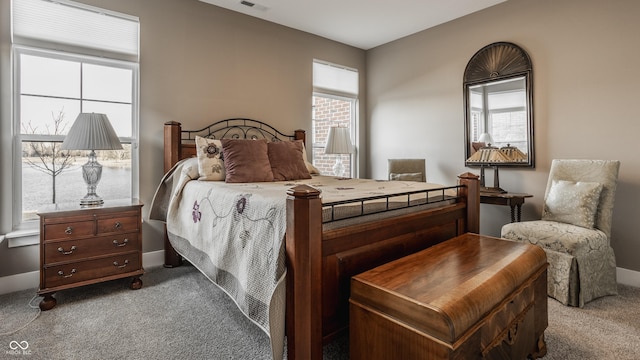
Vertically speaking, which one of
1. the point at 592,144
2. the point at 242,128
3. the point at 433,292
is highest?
the point at 242,128

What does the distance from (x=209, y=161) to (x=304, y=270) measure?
179 cm

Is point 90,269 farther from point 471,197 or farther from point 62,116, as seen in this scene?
point 471,197

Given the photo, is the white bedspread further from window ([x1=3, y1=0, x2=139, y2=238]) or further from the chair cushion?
A: the chair cushion

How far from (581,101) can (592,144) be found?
0.40m

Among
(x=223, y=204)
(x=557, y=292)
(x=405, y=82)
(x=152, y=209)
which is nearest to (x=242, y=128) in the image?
(x=152, y=209)

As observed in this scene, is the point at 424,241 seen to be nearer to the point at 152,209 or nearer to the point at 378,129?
the point at 152,209

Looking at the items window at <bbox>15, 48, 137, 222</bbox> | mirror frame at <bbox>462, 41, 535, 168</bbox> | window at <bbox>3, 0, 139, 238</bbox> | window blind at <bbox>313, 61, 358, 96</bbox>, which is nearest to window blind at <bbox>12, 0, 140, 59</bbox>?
window at <bbox>3, 0, 139, 238</bbox>

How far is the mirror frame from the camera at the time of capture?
330 centimetres

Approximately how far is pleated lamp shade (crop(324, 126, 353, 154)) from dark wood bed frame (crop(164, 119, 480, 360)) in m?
2.20

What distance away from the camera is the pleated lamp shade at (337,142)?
163 inches

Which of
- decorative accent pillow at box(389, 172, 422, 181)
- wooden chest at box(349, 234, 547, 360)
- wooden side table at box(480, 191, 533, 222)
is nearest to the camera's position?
wooden chest at box(349, 234, 547, 360)

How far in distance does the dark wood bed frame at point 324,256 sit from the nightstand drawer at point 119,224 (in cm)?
179

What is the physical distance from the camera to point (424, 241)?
2023 millimetres

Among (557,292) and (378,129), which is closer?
(557,292)
